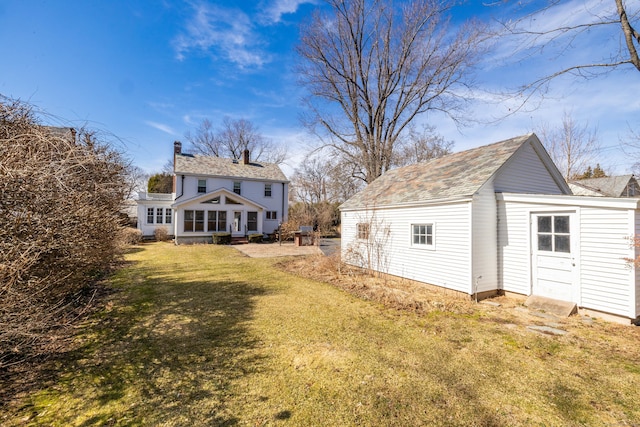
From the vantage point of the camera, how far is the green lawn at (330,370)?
2957 mm

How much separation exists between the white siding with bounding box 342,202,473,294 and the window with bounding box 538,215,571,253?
1.66 meters

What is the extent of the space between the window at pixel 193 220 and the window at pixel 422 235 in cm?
1730

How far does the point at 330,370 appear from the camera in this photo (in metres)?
3.86

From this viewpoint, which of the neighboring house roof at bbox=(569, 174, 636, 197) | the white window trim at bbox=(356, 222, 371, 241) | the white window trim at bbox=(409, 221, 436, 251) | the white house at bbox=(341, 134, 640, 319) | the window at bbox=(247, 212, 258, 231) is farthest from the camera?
the neighboring house roof at bbox=(569, 174, 636, 197)

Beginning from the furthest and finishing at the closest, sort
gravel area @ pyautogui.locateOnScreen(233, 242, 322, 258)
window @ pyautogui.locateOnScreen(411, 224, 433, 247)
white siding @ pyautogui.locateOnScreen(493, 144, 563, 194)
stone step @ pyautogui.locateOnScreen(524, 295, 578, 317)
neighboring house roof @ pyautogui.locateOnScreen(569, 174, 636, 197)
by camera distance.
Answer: neighboring house roof @ pyautogui.locateOnScreen(569, 174, 636, 197)
gravel area @ pyautogui.locateOnScreen(233, 242, 322, 258)
window @ pyautogui.locateOnScreen(411, 224, 433, 247)
white siding @ pyautogui.locateOnScreen(493, 144, 563, 194)
stone step @ pyautogui.locateOnScreen(524, 295, 578, 317)

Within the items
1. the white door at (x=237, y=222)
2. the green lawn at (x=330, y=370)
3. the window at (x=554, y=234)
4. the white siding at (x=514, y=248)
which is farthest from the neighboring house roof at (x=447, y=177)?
the white door at (x=237, y=222)

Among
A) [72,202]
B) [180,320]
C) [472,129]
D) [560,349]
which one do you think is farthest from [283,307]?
[472,129]

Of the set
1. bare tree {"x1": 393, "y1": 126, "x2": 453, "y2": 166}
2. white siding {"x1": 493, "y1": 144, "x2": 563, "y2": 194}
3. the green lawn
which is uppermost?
bare tree {"x1": 393, "y1": 126, "x2": 453, "y2": 166}

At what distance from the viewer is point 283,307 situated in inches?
262

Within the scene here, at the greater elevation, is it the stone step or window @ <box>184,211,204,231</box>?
window @ <box>184,211,204,231</box>

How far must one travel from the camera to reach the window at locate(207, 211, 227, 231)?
2158 centimetres

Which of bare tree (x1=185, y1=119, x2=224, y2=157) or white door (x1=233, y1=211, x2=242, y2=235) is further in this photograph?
bare tree (x1=185, y1=119, x2=224, y2=157)

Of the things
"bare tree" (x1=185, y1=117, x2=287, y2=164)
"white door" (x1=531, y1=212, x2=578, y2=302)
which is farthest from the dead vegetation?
"bare tree" (x1=185, y1=117, x2=287, y2=164)

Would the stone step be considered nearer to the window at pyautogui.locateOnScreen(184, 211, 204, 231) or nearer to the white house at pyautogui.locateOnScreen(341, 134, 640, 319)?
the white house at pyautogui.locateOnScreen(341, 134, 640, 319)
